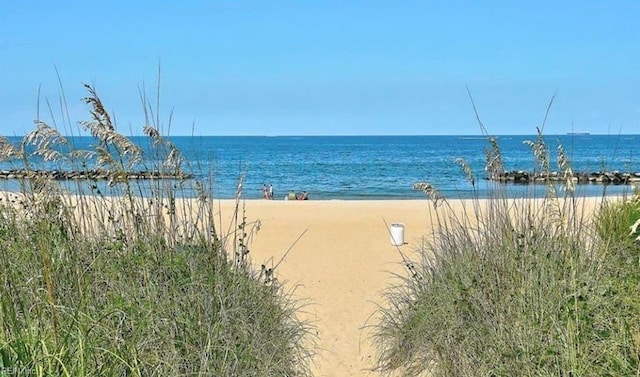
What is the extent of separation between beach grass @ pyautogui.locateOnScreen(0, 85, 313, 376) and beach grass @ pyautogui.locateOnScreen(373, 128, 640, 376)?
0.75 meters

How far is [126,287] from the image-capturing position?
11.4ft

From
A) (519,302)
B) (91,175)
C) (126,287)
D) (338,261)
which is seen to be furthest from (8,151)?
(338,261)

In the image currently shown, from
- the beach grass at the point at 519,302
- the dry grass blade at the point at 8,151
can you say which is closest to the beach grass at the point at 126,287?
the dry grass blade at the point at 8,151

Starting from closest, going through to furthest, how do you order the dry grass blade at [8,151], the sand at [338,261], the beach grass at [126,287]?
the beach grass at [126,287] < the dry grass blade at [8,151] < the sand at [338,261]

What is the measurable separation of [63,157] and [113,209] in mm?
617

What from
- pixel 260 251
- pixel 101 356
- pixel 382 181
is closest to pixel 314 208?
pixel 260 251

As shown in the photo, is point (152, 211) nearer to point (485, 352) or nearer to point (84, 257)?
point (84, 257)

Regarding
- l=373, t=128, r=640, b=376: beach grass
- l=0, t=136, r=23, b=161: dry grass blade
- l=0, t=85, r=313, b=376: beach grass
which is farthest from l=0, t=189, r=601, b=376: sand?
l=0, t=136, r=23, b=161: dry grass blade

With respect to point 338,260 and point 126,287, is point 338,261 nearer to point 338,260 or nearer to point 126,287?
point 338,260

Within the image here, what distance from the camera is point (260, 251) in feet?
32.3

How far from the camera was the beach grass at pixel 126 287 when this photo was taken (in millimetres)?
2680

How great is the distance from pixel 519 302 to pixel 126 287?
201 cm

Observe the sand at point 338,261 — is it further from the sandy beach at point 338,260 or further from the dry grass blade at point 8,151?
the dry grass blade at point 8,151

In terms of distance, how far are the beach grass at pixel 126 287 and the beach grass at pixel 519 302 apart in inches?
29.5
